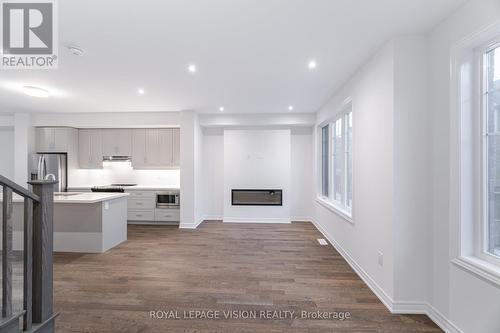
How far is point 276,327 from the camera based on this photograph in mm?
2088

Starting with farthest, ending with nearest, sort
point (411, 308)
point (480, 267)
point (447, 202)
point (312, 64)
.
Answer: point (312, 64) → point (411, 308) → point (447, 202) → point (480, 267)

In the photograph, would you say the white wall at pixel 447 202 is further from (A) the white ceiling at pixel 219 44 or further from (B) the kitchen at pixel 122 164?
(B) the kitchen at pixel 122 164

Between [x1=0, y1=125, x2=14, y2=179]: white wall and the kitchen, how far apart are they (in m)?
1.27

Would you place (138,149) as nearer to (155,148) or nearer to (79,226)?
(155,148)

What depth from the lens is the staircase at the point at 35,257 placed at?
60.3 inches

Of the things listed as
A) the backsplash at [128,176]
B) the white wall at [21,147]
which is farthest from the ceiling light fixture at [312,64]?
the white wall at [21,147]

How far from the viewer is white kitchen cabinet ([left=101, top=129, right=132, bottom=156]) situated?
6.05 m

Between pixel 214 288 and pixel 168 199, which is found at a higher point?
pixel 168 199

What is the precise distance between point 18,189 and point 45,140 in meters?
5.43

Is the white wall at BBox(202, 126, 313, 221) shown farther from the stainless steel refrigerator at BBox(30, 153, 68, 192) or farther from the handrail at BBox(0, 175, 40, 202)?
the handrail at BBox(0, 175, 40, 202)

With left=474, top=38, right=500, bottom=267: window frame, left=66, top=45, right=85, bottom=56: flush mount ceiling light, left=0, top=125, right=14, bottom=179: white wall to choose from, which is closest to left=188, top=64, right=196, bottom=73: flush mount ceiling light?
left=66, top=45, right=85, bottom=56: flush mount ceiling light

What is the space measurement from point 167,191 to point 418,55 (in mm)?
5263

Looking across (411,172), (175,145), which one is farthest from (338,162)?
(175,145)

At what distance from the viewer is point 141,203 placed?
19.1ft
